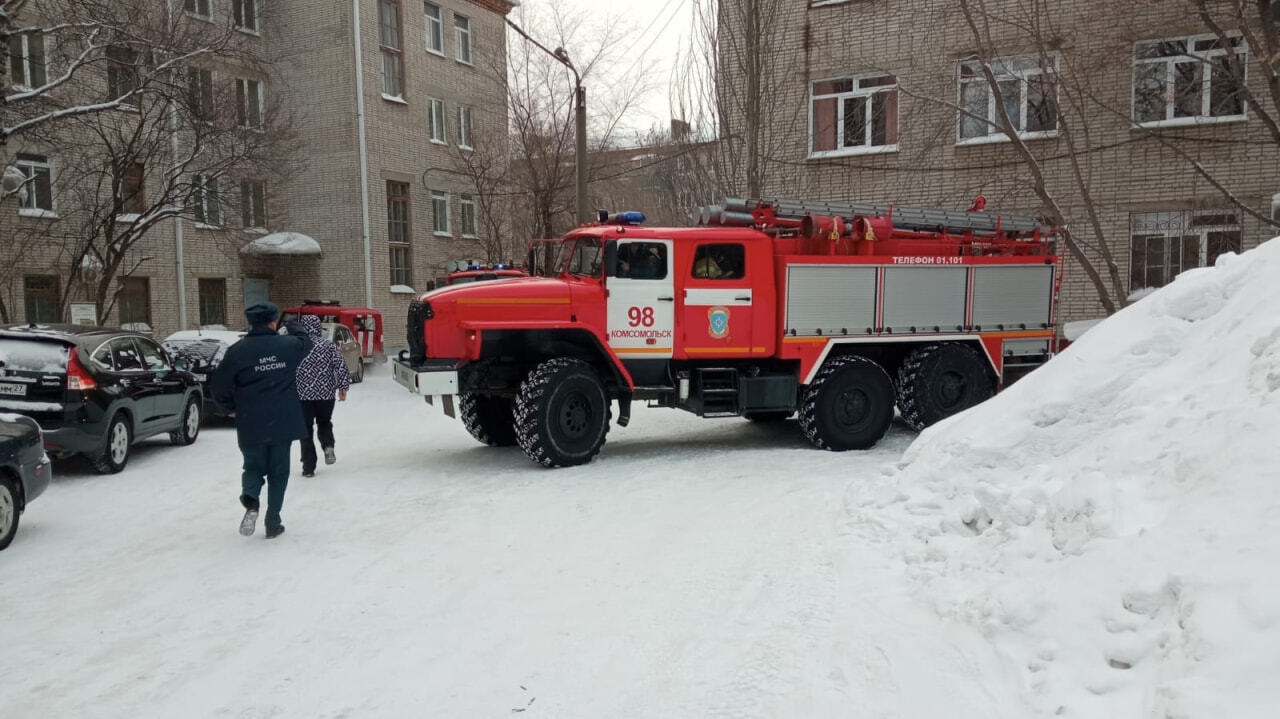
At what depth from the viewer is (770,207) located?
10.8m

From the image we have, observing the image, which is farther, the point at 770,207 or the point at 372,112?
the point at 372,112

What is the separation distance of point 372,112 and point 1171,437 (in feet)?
89.4

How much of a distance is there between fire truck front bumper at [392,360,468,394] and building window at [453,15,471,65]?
25069 mm

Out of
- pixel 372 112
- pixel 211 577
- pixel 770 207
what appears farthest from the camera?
pixel 372 112

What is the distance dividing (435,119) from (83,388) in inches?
923

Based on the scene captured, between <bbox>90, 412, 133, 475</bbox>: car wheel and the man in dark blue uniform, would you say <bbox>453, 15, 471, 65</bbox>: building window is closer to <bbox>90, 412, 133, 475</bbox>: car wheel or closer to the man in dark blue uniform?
<bbox>90, 412, 133, 475</bbox>: car wheel

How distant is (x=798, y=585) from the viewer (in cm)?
520

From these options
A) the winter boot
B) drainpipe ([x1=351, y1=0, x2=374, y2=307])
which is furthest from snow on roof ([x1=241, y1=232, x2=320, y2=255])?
the winter boot

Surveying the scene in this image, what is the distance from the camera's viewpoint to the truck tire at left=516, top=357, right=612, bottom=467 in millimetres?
9258

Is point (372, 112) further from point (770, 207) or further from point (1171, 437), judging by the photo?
point (1171, 437)

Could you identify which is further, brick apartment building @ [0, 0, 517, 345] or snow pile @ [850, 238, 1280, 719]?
brick apartment building @ [0, 0, 517, 345]

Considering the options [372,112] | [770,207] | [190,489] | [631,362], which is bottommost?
[190,489]

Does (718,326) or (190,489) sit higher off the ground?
(718,326)

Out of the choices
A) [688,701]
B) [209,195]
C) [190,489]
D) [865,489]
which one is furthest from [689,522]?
[209,195]
